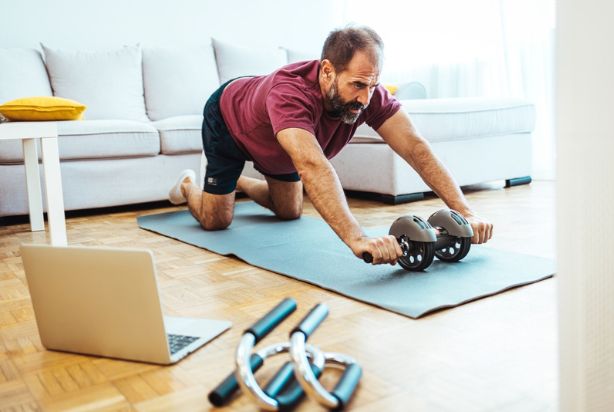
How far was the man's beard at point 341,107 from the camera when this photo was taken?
6.10 feet

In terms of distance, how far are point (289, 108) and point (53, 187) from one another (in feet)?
2.78

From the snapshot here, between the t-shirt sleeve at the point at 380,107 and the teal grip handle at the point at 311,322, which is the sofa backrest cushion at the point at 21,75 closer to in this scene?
the t-shirt sleeve at the point at 380,107

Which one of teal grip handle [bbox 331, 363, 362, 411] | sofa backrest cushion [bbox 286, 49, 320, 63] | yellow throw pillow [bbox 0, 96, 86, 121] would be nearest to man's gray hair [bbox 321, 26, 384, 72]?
yellow throw pillow [bbox 0, 96, 86, 121]

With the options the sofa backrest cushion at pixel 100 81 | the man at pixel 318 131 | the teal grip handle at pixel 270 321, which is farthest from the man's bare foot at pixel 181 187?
the teal grip handle at pixel 270 321

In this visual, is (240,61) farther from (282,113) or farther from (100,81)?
(282,113)

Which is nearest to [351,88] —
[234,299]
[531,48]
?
[234,299]

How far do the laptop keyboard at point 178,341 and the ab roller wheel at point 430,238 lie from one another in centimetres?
52

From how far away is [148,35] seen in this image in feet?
14.0

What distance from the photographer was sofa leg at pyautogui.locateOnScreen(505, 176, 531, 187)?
3.59 m

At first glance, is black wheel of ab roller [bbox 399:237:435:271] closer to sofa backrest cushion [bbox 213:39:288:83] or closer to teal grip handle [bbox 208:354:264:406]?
teal grip handle [bbox 208:354:264:406]

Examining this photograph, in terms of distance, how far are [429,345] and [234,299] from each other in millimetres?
558

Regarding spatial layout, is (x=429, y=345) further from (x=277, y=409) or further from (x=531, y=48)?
(x=531, y=48)

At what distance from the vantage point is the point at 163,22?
4309mm

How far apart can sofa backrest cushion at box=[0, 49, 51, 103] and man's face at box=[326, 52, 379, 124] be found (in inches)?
85.2
